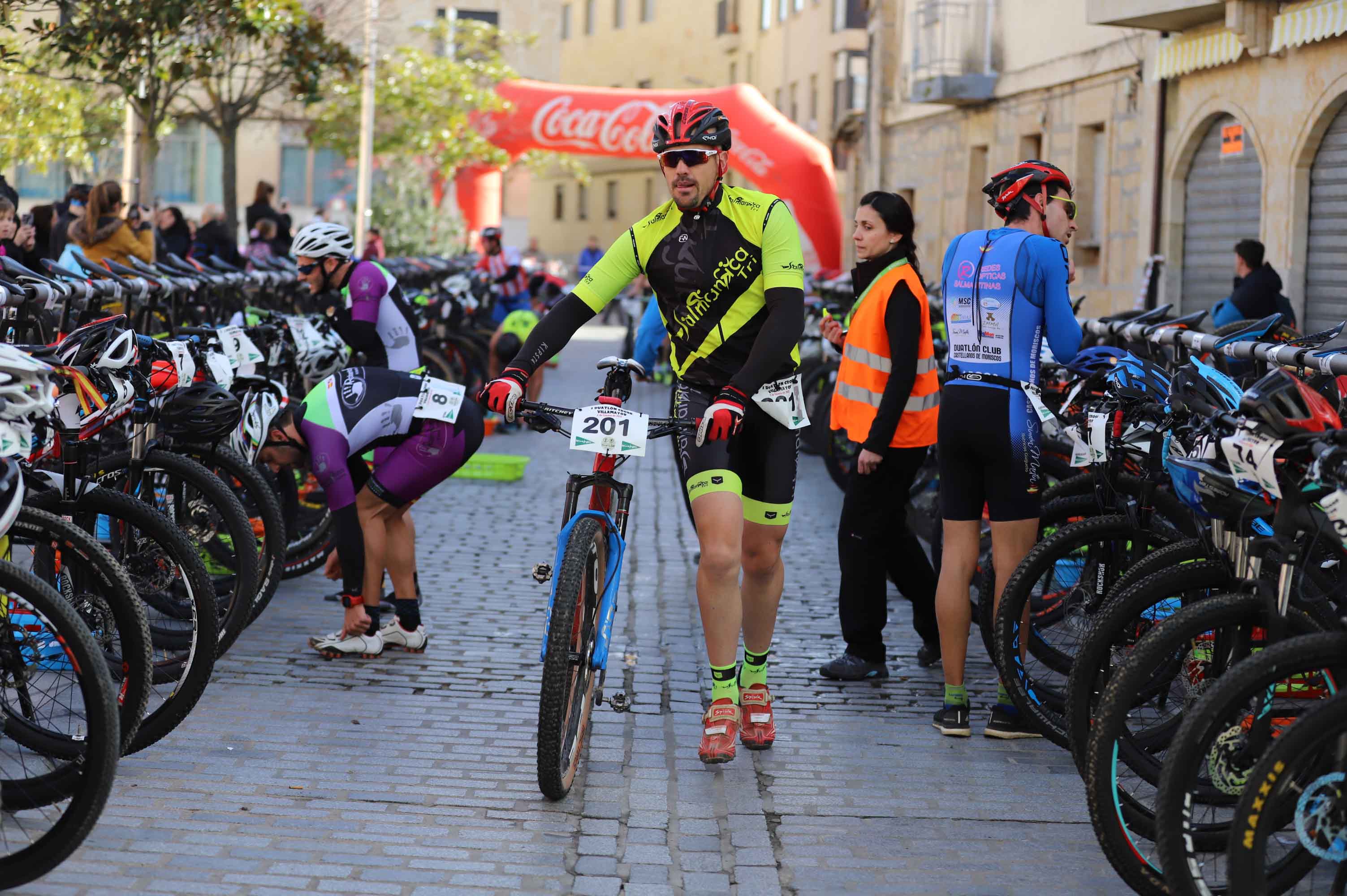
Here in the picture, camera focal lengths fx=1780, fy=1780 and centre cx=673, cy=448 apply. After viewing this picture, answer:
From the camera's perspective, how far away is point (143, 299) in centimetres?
826

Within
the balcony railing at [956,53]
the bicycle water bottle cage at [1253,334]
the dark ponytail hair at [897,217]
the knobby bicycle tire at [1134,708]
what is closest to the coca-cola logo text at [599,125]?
the balcony railing at [956,53]

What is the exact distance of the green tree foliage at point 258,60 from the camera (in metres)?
13.2

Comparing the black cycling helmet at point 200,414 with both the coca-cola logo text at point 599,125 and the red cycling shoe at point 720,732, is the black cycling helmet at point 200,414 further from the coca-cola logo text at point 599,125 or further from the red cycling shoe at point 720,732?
the coca-cola logo text at point 599,125

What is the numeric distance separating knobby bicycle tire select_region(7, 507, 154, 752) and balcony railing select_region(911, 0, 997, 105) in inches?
800

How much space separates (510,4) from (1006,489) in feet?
172

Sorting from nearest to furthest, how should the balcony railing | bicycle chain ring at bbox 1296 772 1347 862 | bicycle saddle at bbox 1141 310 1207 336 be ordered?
bicycle chain ring at bbox 1296 772 1347 862, bicycle saddle at bbox 1141 310 1207 336, the balcony railing

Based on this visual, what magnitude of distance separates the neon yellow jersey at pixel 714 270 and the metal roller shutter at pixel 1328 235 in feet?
35.4

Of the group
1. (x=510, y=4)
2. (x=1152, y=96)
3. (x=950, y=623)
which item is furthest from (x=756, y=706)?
(x=510, y=4)

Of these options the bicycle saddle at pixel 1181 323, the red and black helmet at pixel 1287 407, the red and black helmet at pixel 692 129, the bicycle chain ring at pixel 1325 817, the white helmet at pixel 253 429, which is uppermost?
the red and black helmet at pixel 692 129

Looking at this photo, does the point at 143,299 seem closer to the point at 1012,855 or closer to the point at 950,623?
the point at 950,623

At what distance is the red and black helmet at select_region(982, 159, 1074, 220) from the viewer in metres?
6.19

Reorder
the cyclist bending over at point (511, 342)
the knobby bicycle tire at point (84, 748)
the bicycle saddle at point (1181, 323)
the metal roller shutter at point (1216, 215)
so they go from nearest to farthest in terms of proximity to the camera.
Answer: the knobby bicycle tire at point (84, 748), the bicycle saddle at point (1181, 323), the cyclist bending over at point (511, 342), the metal roller shutter at point (1216, 215)

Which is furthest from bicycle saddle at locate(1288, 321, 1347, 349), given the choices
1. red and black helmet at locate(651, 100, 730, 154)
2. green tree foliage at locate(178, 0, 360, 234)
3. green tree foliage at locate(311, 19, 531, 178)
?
green tree foliage at locate(311, 19, 531, 178)

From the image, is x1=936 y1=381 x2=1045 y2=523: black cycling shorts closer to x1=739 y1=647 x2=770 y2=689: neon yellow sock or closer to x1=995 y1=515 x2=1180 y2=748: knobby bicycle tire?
x1=995 y1=515 x2=1180 y2=748: knobby bicycle tire
